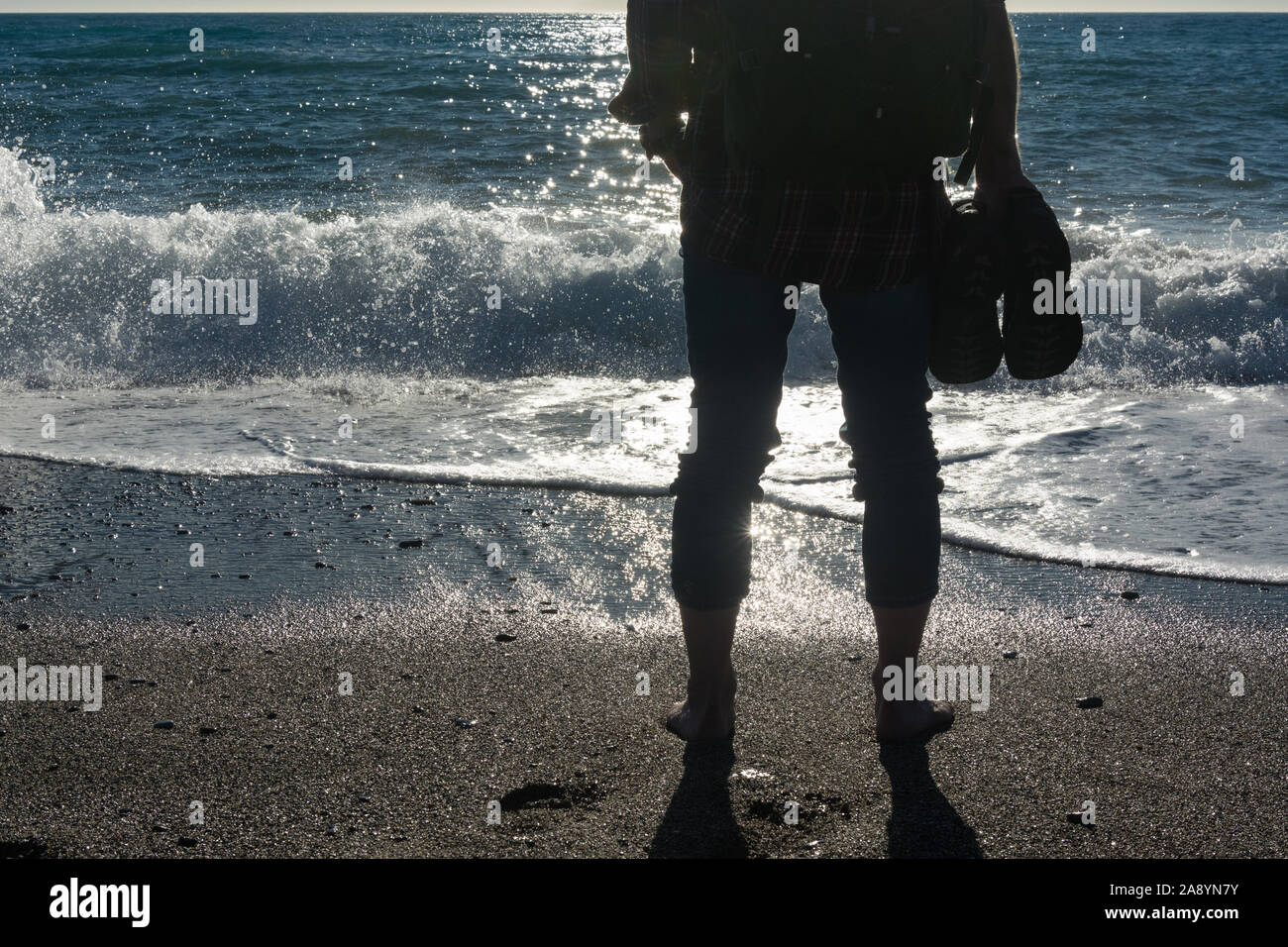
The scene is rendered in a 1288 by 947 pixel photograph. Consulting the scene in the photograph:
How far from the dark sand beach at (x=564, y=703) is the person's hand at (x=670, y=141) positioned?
1.06m

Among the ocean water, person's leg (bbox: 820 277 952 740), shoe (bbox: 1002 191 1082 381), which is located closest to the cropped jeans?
person's leg (bbox: 820 277 952 740)

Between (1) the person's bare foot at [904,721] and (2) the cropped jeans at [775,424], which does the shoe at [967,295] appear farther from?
(1) the person's bare foot at [904,721]

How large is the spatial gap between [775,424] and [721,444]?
0.35ft

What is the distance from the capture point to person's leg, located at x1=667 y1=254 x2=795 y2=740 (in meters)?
1.88

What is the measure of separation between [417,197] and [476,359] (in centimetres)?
500

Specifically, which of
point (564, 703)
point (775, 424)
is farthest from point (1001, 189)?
point (564, 703)

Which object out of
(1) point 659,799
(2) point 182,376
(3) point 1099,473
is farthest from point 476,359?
(1) point 659,799

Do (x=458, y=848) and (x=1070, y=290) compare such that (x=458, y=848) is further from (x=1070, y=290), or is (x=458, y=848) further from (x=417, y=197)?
(x=417, y=197)

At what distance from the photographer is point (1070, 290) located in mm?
1976

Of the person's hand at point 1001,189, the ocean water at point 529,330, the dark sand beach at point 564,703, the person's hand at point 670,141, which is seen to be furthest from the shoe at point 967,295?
the ocean water at point 529,330

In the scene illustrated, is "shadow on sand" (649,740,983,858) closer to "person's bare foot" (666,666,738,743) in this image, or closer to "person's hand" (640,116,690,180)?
"person's bare foot" (666,666,738,743)

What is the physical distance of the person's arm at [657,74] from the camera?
6.02 ft

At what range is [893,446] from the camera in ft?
6.44

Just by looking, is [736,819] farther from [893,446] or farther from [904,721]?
[893,446]
